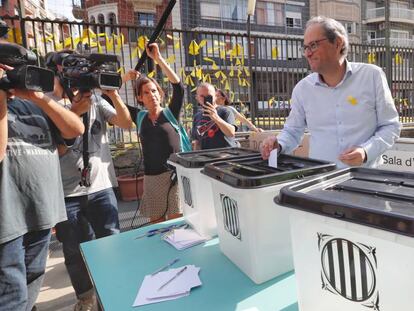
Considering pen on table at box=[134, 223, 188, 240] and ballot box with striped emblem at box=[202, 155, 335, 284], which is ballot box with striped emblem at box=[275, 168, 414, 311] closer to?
ballot box with striped emblem at box=[202, 155, 335, 284]

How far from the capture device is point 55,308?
6.93 feet

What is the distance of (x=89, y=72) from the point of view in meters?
1.40

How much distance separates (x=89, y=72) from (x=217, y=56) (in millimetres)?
3603

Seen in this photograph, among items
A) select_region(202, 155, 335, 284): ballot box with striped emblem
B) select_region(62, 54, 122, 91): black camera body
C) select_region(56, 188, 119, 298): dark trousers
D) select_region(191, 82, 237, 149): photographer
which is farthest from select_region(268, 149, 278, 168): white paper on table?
select_region(191, 82, 237, 149): photographer

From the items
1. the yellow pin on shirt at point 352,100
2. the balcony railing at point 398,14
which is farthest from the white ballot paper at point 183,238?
the balcony railing at point 398,14

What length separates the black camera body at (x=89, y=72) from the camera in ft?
4.56

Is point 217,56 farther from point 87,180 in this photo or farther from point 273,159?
point 273,159

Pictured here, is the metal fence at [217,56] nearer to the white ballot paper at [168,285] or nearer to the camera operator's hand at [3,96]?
the camera operator's hand at [3,96]

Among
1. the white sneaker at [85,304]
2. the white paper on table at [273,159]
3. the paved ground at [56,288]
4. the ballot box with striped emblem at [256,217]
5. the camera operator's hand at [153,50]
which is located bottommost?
the paved ground at [56,288]

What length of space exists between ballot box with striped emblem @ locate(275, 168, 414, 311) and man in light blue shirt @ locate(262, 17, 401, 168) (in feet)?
2.29

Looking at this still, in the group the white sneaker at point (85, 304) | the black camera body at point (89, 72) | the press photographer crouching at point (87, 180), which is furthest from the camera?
the white sneaker at point (85, 304)

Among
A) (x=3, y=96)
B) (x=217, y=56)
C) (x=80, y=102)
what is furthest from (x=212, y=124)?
(x=217, y=56)

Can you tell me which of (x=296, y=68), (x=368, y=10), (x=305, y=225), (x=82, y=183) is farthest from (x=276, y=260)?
(x=368, y=10)

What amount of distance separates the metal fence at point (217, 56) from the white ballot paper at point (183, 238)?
2.51 metres
